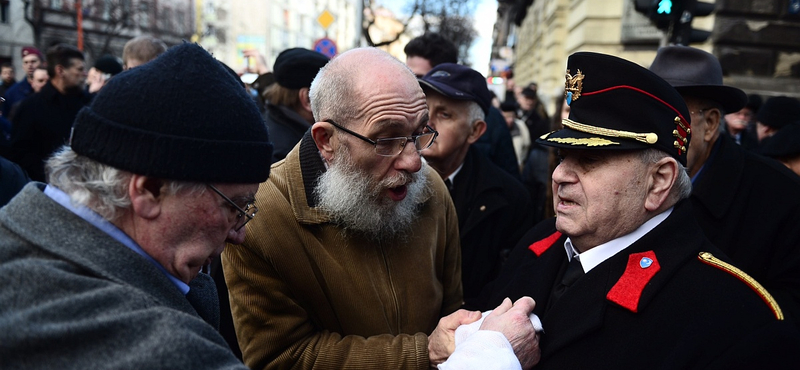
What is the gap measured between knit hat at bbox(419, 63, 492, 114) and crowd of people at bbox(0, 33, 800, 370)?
35mm

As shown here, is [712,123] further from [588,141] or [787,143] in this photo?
[588,141]

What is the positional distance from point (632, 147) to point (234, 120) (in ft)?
4.30

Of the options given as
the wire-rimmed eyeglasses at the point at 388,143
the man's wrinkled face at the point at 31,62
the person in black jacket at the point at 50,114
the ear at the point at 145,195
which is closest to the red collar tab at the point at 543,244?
the wire-rimmed eyeglasses at the point at 388,143

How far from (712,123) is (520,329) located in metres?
1.85

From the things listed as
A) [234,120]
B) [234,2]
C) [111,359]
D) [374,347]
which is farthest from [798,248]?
[234,2]

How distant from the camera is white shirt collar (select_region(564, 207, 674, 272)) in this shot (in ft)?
7.39

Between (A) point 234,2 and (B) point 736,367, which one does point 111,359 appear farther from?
(A) point 234,2

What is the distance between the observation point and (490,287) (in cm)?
313

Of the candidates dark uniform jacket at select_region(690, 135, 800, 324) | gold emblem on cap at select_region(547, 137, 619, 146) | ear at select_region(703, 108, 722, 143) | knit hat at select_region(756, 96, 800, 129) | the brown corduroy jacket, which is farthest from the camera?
knit hat at select_region(756, 96, 800, 129)

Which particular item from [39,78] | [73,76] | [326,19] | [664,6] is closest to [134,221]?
[73,76]

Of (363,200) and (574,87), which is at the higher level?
(574,87)

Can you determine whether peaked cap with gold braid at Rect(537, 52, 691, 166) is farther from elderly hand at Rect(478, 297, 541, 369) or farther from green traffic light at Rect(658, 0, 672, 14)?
green traffic light at Rect(658, 0, 672, 14)

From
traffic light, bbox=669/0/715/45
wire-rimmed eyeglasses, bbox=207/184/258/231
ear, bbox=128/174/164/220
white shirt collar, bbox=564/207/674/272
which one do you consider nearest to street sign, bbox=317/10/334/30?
traffic light, bbox=669/0/715/45

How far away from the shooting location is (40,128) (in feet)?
18.5
